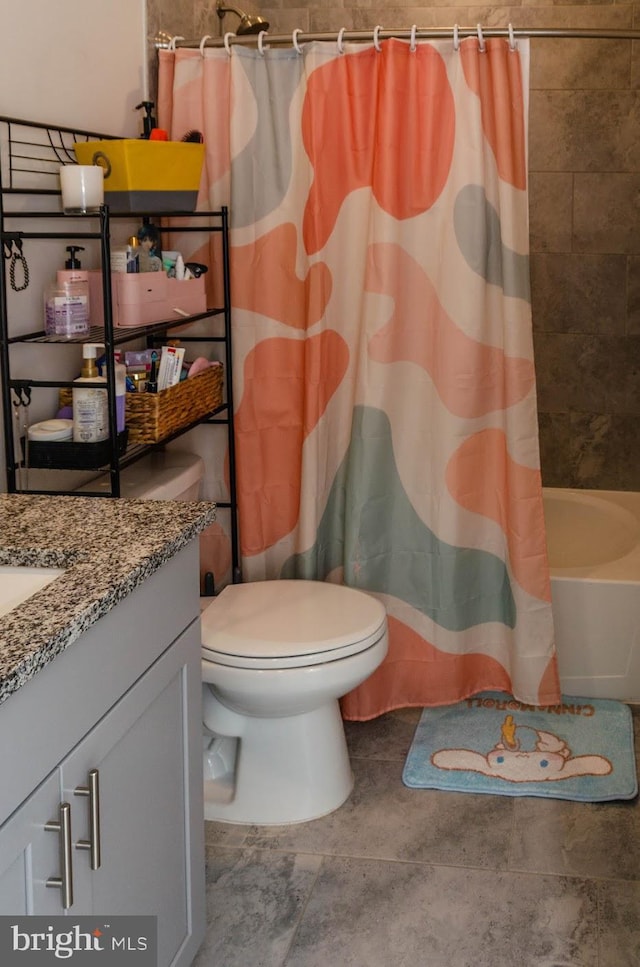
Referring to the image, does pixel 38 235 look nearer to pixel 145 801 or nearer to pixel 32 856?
pixel 145 801

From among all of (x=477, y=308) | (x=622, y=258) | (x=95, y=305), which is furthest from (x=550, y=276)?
(x=95, y=305)

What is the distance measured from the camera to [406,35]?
8.41 feet

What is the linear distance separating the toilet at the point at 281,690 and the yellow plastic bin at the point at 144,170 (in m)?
0.90

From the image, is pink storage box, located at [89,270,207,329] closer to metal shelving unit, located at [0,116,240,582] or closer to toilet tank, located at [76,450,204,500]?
metal shelving unit, located at [0,116,240,582]

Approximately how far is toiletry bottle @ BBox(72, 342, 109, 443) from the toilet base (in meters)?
0.70

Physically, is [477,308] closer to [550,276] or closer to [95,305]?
Answer: [95,305]

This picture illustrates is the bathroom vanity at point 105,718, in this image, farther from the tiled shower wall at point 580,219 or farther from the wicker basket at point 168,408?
the tiled shower wall at point 580,219

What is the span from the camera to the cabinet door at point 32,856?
3.94 ft

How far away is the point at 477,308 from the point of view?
2617 mm

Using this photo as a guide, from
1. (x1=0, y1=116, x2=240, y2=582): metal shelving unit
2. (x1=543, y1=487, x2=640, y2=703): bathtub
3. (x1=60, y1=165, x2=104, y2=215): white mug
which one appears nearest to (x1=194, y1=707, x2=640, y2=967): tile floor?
(x1=543, y1=487, x2=640, y2=703): bathtub

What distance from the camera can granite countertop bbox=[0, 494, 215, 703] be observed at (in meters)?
1.22

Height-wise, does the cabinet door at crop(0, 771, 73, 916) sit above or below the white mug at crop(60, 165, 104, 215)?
below

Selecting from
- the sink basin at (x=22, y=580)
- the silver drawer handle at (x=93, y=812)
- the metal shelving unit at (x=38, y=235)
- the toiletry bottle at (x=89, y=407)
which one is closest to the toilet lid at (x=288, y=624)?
the metal shelving unit at (x=38, y=235)

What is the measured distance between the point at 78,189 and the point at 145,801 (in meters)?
1.15
